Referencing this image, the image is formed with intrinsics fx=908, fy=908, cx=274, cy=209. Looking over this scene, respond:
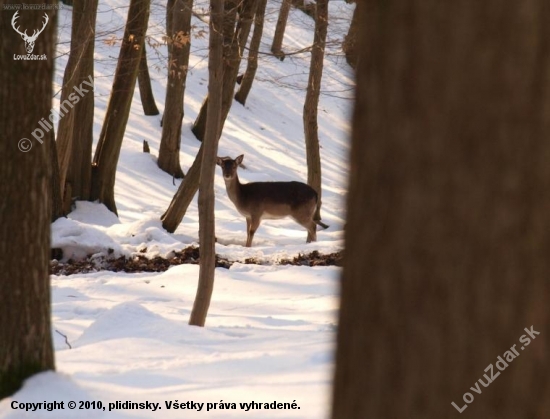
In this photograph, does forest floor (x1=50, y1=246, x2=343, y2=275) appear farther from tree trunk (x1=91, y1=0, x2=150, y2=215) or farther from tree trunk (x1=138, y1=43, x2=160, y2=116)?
tree trunk (x1=138, y1=43, x2=160, y2=116)

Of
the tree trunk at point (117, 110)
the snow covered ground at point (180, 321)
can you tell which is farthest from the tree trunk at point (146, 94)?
the tree trunk at point (117, 110)

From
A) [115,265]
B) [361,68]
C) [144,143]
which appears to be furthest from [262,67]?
[361,68]

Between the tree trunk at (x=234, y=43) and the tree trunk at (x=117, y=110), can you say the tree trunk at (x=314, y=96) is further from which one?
the tree trunk at (x=117, y=110)

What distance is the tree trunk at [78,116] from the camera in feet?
47.3

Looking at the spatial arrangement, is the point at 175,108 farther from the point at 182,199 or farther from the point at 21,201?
the point at 21,201

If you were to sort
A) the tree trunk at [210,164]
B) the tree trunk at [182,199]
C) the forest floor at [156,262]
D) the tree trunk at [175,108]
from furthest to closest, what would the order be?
the tree trunk at [175,108]
the tree trunk at [182,199]
the forest floor at [156,262]
the tree trunk at [210,164]

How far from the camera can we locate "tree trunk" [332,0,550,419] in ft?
5.85

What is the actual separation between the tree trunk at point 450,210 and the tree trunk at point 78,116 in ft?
39.9

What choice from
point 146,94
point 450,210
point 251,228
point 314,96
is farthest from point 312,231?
point 450,210

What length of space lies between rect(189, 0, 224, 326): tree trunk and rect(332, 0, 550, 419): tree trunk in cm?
605

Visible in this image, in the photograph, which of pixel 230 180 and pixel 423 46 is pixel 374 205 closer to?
pixel 423 46

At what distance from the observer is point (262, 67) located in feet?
116

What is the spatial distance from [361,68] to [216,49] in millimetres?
6147

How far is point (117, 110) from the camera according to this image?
53.3 ft
